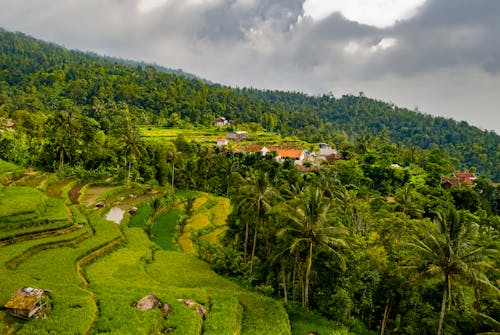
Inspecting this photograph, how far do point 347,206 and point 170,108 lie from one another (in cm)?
11854

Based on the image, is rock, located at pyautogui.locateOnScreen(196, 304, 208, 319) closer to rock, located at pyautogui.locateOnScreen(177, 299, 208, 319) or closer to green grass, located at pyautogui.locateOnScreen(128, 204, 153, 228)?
rock, located at pyautogui.locateOnScreen(177, 299, 208, 319)

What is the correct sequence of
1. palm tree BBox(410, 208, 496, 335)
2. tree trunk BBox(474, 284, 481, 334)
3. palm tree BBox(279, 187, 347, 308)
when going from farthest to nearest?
tree trunk BBox(474, 284, 481, 334) → palm tree BBox(279, 187, 347, 308) → palm tree BBox(410, 208, 496, 335)

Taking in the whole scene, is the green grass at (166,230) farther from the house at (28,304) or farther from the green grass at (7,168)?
the green grass at (7,168)

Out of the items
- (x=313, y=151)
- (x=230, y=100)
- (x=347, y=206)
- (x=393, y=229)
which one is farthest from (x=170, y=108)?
(x=393, y=229)

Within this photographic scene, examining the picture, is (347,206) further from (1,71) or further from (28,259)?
(1,71)

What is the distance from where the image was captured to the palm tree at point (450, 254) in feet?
71.9

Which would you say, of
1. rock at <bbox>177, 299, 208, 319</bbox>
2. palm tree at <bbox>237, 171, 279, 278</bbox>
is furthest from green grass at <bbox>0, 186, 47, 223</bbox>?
palm tree at <bbox>237, 171, 279, 278</bbox>

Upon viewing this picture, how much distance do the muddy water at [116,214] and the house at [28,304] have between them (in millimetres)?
27961

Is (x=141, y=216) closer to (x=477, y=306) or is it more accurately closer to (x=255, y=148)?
(x=477, y=306)

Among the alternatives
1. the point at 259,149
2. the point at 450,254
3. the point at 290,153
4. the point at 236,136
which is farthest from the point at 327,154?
the point at 450,254

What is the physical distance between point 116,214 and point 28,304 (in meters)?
32.1

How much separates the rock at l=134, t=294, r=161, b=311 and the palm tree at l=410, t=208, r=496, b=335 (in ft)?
55.3

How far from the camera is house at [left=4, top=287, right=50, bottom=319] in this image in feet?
57.9

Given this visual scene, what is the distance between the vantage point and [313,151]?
126 meters
